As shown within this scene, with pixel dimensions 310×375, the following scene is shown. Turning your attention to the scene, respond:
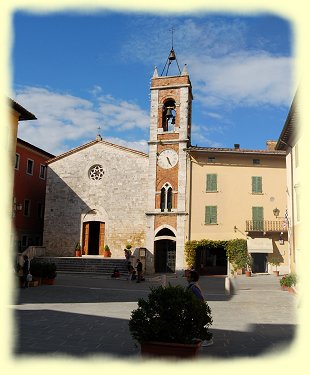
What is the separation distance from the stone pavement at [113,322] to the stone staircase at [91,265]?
9091 mm

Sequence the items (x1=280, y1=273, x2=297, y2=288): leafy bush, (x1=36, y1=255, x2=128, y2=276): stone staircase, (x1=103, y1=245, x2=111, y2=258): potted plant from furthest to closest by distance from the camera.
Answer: (x1=103, y1=245, x2=111, y2=258): potted plant, (x1=36, y1=255, x2=128, y2=276): stone staircase, (x1=280, y1=273, x2=297, y2=288): leafy bush

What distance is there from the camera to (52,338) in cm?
888

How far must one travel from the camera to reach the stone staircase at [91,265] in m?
29.8

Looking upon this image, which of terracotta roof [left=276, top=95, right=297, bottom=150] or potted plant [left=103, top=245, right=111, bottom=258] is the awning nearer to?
terracotta roof [left=276, top=95, right=297, bottom=150]

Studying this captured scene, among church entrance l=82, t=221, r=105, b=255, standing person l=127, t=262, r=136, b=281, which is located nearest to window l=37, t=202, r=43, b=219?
church entrance l=82, t=221, r=105, b=255

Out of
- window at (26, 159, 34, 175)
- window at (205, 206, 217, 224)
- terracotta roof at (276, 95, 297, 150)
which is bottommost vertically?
window at (205, 206, 217, 224)

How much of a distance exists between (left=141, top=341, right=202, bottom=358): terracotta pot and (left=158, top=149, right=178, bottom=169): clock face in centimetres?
2657

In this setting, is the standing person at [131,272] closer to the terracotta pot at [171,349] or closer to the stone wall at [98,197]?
the stone wall at [98,197]

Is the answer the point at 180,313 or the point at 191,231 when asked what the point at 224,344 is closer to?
the point at 180,313

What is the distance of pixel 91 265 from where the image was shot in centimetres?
3041

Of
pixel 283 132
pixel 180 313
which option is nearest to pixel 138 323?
pixel 180 313

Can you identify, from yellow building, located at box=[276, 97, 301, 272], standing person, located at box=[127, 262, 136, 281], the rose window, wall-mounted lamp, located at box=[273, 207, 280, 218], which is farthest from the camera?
the rose window

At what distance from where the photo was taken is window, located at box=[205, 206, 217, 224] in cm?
3173

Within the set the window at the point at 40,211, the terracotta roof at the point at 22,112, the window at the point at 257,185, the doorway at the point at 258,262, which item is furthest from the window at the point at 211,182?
the window at the point at 40,211
